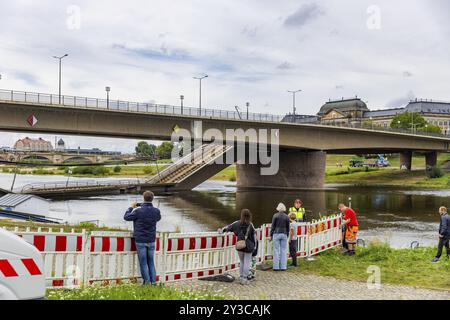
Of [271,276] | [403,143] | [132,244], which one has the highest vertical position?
[403,143]

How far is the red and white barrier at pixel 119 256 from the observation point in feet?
33.0

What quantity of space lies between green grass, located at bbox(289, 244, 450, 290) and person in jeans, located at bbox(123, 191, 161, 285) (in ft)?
15.3

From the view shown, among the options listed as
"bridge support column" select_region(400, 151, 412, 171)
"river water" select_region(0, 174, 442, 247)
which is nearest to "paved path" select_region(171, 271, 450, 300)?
"river water" select_region(0, 174, 442, 247)

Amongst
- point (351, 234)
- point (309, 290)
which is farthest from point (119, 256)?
point (351, 234)

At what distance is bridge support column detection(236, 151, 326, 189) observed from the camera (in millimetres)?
70625

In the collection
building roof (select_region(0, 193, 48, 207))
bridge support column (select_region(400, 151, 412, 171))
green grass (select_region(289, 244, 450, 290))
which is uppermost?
bridge support column (select_region(400, 151, 412, 171))

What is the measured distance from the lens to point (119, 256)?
1088cm

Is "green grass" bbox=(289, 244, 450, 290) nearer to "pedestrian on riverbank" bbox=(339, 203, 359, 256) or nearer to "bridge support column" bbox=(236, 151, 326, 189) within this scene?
"pedestrian on riverbank" bbox=(339, 203, 359, 256)
